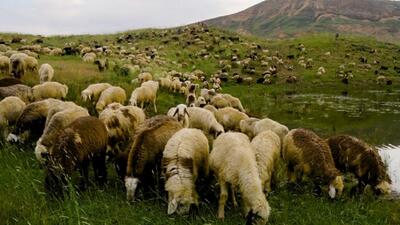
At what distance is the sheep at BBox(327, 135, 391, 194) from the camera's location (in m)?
11.0

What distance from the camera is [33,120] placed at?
41.7 feet

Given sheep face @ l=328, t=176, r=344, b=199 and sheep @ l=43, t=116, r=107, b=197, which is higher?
sheep @ l=43, t=116, r=107, b=197

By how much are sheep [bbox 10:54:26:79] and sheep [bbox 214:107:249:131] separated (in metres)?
9.65

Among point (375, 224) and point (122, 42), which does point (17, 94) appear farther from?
point (122, 42)

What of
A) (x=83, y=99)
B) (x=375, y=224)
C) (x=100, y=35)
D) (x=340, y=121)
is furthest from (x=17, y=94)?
(x=100, y=35)

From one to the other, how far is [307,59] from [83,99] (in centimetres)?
4078

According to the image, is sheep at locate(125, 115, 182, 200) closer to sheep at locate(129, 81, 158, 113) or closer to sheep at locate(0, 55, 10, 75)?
sheep at locate(129, 81, 158, 113)

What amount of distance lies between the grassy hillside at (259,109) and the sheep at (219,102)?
2186 millimetres

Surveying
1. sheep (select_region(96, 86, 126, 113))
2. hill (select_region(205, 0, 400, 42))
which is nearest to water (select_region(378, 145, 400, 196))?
sheep (select_region(96, 86, 126, 113))

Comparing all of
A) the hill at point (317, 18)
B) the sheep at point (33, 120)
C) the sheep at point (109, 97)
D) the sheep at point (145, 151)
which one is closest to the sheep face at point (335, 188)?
the sheep at point (145, 151)

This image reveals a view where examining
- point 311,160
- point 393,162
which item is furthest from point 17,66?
point 393,162

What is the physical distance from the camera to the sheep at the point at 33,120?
12.5 metres

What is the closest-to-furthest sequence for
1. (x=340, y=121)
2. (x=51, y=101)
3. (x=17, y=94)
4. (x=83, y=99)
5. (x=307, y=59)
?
(x=51, y=101) < (x=17, y=94) < (x=83, y=99) < (x=340, y=121) < (x=307, y=59)

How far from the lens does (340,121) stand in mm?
25406
